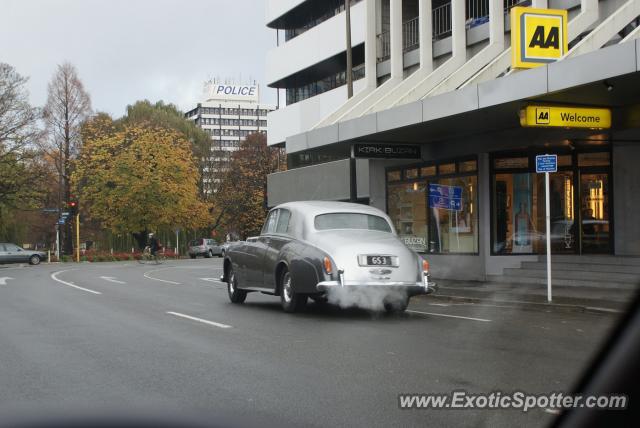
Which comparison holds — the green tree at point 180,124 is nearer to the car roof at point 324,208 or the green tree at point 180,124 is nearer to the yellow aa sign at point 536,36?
the yellow aa sign at point 536,36

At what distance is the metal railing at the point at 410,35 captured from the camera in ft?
91.8

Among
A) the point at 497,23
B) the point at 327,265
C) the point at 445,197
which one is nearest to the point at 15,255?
the point at 445,197

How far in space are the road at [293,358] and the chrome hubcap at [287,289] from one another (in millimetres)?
336

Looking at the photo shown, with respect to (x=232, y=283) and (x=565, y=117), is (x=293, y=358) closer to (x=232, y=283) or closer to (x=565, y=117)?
(x=232, y=283)

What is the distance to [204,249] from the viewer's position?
6462 centimetres

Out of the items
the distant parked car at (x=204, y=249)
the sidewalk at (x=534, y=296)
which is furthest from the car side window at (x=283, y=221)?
the distant parked car at (x=204, y=249)

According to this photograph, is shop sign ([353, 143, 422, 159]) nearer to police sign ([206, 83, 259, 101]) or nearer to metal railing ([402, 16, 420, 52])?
metal railing ([402, 16, 420, 52])

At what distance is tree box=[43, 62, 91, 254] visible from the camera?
208 ft

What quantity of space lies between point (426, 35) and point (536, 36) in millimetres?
9344

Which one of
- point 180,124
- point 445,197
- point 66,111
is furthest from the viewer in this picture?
point 180,124

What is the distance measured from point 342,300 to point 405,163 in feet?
39.1

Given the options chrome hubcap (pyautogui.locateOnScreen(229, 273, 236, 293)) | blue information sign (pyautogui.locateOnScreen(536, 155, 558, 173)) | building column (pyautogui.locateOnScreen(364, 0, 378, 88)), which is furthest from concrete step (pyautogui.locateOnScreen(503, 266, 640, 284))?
building column (pyautogui.locateOnScreen(364, 0, 378, 88))

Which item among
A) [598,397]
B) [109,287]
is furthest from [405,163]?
[598,397]

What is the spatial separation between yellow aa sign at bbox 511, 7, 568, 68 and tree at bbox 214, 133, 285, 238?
5347 centimetres
